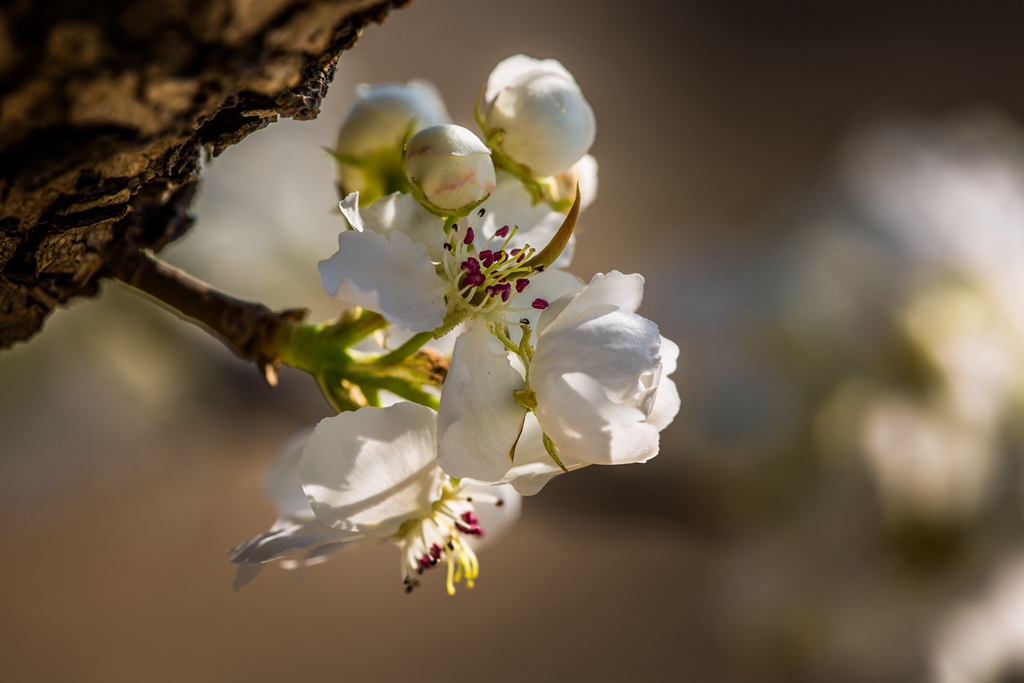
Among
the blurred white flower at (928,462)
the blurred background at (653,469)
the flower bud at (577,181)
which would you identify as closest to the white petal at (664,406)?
the flower bud at (577,181)

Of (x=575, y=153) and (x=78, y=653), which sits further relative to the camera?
(x=78, y=653)

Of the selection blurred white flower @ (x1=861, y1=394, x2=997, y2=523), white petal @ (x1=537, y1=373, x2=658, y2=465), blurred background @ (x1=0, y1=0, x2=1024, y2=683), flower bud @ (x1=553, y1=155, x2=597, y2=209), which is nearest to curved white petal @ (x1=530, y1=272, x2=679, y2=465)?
white petal @ (x1=537, y1=373, x2=658, y2=465)

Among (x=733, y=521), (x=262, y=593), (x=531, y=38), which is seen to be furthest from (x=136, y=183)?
(x=531, y=38)

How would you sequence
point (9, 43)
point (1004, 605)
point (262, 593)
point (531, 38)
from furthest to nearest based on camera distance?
point (531, 38) → point (262, 593) → point (1004, 605) → point (9, 43)

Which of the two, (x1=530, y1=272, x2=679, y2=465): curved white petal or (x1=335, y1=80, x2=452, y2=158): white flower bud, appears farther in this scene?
(x1=335, y1=80, x2=452, y2=158): white flower bud

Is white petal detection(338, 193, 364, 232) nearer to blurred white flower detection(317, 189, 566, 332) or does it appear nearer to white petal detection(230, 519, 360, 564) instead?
blurred white flower detection(317, 189, 566, 332)

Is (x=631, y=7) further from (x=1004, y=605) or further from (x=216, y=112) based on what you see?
(x=216, y=112)

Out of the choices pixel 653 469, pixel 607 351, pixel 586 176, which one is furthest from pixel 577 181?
pixel 653 469
